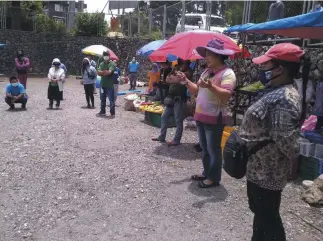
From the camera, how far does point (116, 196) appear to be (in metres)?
4.55

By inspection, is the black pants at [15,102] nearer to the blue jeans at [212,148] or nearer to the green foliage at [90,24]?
the blue jeans at [212,148]

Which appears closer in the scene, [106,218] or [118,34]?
[106,218]

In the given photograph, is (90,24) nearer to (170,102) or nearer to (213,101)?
(170,102)

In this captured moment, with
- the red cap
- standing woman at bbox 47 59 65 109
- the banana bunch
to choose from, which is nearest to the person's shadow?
the red cap

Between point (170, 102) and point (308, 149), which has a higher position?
point (170, 102)

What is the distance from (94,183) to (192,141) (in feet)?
9.89

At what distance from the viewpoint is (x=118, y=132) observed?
808 cm

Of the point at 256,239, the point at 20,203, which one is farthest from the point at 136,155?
the point at 256,239

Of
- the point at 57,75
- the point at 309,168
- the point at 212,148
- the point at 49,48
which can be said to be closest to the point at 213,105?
the point at 212,148

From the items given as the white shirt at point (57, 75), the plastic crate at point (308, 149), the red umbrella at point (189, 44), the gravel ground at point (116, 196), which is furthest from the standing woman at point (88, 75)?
the plastic crate at point (308, 149)

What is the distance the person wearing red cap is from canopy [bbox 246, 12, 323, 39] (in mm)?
2849

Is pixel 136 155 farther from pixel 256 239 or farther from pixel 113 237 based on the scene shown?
pixel 256 239

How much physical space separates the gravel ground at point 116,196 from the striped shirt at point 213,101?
37.7 inches

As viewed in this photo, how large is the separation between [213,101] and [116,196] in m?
1.64
